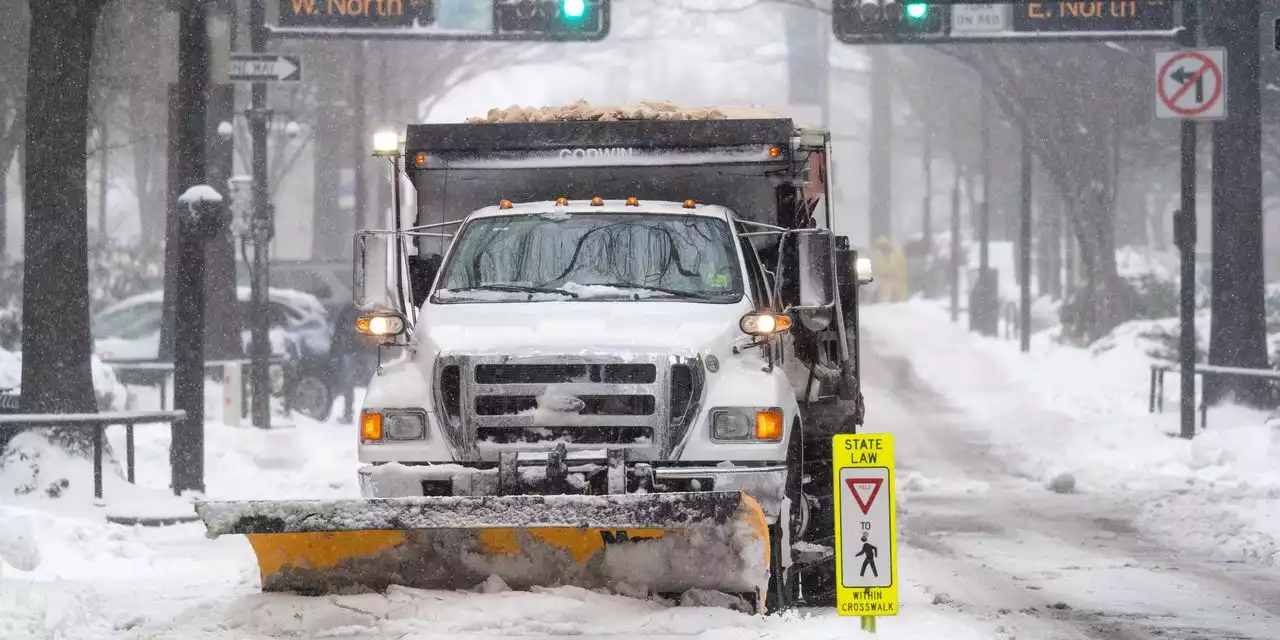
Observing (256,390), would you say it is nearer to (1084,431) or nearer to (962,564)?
(1084,431)

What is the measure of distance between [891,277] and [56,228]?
48.1 m

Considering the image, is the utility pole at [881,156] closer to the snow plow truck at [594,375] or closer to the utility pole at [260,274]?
the utility pole at [260,274]

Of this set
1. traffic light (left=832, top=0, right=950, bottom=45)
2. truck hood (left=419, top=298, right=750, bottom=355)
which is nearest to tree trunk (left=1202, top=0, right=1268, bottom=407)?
traffic light (left=832, top=0, right=950, bottom=45)

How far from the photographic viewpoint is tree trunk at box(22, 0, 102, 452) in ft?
50.8

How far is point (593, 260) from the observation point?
10.0 metres

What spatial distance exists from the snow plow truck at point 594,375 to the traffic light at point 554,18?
10.0 m

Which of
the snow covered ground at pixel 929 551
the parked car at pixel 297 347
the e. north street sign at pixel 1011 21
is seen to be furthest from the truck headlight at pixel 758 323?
the parked car at pixel 297 347

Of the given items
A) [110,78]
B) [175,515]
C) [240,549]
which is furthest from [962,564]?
[110,78]

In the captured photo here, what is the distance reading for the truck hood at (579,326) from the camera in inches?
352

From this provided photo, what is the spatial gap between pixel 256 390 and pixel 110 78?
30.8 feet

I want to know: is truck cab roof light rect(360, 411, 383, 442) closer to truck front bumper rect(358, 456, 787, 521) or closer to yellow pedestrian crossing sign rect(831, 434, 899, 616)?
truck front bumper rect(358, 456, 787, 521)

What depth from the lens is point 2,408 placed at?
53.2 ft

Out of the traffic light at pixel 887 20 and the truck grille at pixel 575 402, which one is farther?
the traffic light at pixel 887 20

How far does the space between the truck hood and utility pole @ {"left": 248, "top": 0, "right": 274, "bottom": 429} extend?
1238 centimetres
